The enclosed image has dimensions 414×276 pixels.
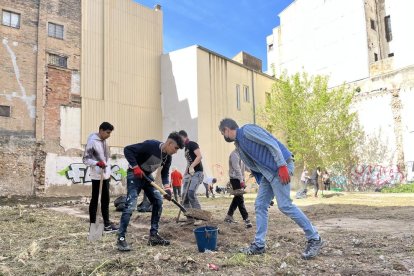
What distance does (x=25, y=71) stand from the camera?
2091 centimetres

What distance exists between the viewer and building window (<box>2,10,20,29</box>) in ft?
67.4

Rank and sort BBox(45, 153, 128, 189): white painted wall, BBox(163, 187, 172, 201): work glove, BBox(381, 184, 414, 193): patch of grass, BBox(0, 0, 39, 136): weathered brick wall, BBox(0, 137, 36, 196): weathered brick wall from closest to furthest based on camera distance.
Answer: BBox(163, 187, 172, 201): work glove → BBox(0, 137, 36, 196): weathered brick wall → BBox(0, 0, 39, 136): weathered brick wall → BBox(45, 153, 128, 189): white painted wall → BBox(381, 184, 414, 193): patch of grass

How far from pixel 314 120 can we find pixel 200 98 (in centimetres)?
803

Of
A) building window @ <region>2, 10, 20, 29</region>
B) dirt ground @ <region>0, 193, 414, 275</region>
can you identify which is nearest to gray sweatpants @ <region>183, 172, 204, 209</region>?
dirt ground @ <region>0, 193, 414, 275</region>

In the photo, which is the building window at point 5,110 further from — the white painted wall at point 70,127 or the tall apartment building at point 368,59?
the tall apartment building at point 368,59

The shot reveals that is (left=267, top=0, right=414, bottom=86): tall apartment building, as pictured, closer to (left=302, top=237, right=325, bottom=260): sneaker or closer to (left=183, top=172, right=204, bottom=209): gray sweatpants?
(left=183, top=172, right=204, bottom=209): gray sweatpants

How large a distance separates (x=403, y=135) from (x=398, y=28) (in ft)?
31.6

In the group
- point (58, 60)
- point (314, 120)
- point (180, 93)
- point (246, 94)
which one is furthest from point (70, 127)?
point (314, 120)

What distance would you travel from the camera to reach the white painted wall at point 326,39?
1278 inches

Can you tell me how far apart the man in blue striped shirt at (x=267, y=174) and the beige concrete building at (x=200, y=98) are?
2053cm

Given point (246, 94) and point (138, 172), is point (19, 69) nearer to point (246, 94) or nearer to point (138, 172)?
point (246, 94)

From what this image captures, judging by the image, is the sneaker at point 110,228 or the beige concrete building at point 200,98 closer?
the sneaker at point 110,228

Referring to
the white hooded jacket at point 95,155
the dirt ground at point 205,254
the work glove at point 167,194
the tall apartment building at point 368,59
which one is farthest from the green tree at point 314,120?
the work glove at point 167,194

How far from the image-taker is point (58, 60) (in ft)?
72.8
